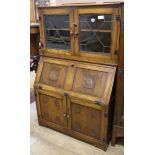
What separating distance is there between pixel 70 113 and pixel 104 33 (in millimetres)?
947

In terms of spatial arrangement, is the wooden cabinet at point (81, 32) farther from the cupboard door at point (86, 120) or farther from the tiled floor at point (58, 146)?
the tiled floor at point (58, 146)

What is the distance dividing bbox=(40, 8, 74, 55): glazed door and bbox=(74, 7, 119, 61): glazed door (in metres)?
0.10

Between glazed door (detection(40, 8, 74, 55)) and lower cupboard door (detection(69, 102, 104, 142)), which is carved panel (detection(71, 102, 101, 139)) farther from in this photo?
glazed door (detection(40, 8, 74, 55))

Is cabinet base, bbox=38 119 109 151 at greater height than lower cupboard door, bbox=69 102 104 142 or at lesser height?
lesser

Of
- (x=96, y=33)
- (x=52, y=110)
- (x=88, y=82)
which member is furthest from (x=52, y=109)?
(x=96, y=33)

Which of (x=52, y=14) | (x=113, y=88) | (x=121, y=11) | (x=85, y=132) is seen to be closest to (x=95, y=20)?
(x=121, y=11)

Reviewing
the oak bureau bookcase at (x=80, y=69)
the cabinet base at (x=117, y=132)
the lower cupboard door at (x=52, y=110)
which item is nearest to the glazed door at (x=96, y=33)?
the oak bureau bookcase at (x=80, y=69)

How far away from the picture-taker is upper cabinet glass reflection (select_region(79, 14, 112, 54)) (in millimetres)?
1651

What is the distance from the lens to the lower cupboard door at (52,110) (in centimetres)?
203

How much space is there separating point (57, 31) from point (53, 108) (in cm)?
90

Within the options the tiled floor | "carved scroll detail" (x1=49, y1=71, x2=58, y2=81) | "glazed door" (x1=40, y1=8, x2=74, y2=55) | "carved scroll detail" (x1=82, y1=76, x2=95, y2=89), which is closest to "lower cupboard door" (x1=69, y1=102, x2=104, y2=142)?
the tiled floor

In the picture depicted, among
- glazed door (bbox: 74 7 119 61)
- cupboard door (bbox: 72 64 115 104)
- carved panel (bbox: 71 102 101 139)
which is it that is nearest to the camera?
glazed door (bbox: 74 7 119 61)
